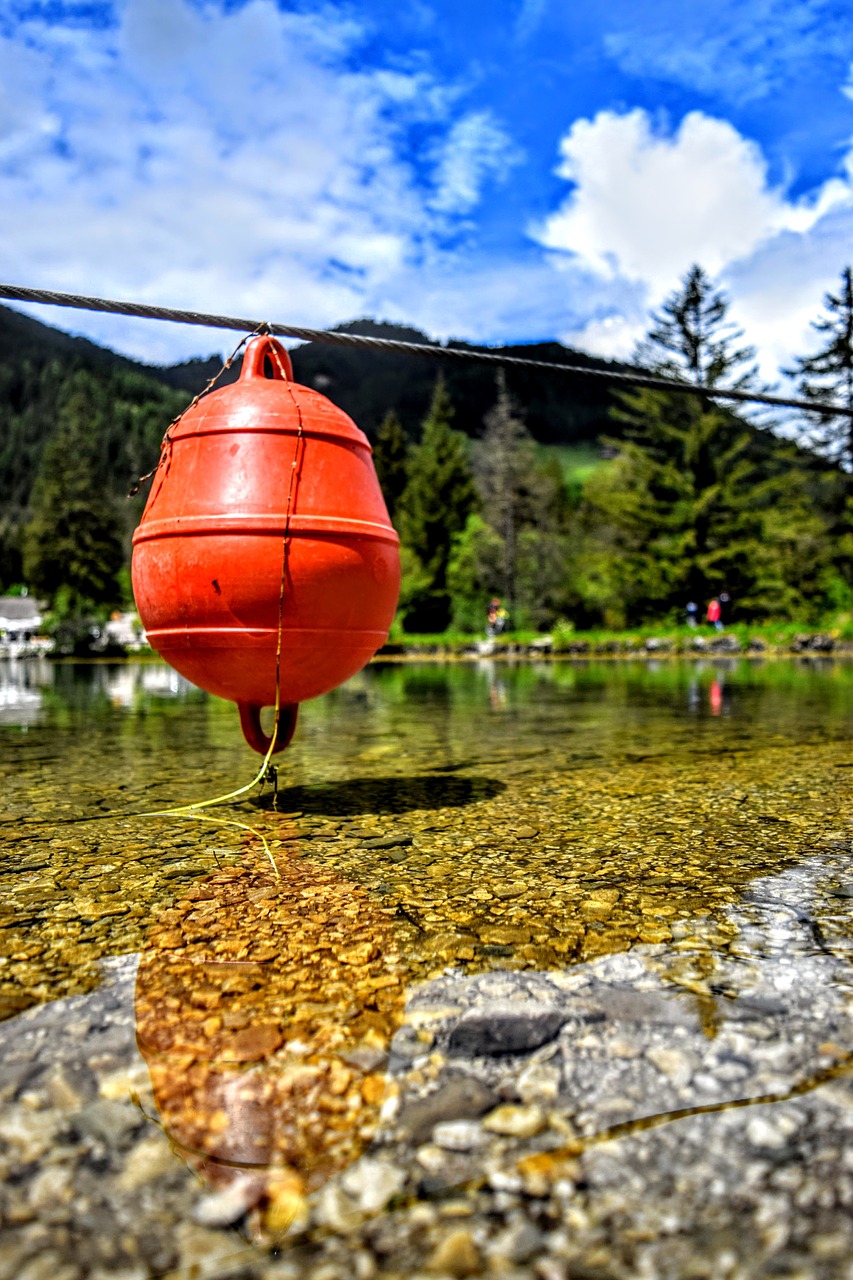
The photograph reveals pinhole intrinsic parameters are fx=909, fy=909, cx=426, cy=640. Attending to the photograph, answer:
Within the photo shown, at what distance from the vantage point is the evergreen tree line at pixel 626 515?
38.0 m

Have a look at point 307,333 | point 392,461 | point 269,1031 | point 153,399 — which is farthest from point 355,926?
point 153,399

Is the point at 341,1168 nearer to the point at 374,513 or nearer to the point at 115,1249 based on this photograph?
the point at 115,1249

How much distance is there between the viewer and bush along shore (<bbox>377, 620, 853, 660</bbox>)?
92.4 ft

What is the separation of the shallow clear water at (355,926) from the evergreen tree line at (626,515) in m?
28.0

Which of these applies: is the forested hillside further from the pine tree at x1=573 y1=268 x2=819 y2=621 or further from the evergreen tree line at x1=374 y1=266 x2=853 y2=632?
the pine tree at x1=573 y1=268 x2=819 y2=621

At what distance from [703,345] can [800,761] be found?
38134 millimetres

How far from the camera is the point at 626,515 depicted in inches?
1544

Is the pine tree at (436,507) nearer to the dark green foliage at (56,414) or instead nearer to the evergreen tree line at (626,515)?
the evergreen tree line at (626,515)

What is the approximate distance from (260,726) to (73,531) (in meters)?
50.0

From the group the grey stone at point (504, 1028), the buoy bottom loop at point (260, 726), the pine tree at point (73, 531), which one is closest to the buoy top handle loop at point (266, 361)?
the buoy bottom loop at point (260, 726)

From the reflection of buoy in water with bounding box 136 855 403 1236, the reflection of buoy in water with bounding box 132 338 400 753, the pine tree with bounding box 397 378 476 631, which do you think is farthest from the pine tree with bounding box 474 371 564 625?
the reflection of buoy in water with bounding box 136 855 403 1236

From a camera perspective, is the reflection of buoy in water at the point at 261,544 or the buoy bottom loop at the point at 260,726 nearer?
the reflection of buoy in water at the point at 261,544

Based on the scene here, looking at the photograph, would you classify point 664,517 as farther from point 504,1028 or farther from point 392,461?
point 504,1028

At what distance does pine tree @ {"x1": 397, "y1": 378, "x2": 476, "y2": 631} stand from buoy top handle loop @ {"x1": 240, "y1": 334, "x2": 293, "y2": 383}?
141 ft
